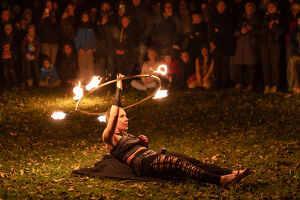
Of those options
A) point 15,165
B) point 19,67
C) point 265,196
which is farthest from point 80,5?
point 265,196

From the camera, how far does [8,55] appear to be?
58.9 feet

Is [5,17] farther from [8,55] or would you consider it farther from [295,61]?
[295,61]

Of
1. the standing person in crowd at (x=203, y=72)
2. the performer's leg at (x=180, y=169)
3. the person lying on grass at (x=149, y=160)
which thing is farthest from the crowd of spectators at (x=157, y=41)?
the performer's leg at (x=180, y=169)

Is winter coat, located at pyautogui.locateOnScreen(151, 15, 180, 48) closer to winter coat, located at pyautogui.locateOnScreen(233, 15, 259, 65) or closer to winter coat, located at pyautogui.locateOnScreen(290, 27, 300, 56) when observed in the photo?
winter coat, located at pyautogui.locateOnScreen(233, 15, 259, 65)

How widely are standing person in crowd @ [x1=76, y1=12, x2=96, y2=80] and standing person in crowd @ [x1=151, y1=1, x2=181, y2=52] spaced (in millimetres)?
2265

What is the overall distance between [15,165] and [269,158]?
4.67m

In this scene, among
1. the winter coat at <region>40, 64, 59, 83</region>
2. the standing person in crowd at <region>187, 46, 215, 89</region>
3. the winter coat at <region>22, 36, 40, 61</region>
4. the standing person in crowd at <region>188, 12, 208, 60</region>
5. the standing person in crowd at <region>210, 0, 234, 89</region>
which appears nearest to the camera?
the standing person in crowd at <region>210, 0, 234, 89</region>

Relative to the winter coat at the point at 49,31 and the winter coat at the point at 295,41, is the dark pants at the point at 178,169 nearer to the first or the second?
the winter coat at the point at 295,41

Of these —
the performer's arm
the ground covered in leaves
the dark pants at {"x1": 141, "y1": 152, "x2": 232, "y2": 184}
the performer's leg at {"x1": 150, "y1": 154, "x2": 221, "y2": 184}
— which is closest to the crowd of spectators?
the ground covered in leaves

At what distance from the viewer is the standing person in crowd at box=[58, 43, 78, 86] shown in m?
17.9

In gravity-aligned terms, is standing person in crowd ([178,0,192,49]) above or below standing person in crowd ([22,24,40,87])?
above

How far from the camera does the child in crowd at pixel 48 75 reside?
17969 mm

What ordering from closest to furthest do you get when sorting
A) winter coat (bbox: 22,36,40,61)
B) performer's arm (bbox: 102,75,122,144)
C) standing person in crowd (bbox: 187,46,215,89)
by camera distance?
1. performer's arm (bbox: 102,75,122,144)
2. standing person in crowd (bbox: 187,46,215,89)
3. winter coat (bbox: 22,36,40,61)

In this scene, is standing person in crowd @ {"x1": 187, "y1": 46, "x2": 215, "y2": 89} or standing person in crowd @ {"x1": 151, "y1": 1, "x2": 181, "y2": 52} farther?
standing person in crowd @ {"x1": 187, "y1": 46, "x2": 215, "y2": 89}
